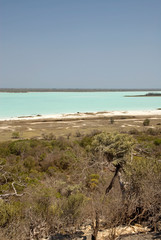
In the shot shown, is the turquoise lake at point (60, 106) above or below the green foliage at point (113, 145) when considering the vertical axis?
below

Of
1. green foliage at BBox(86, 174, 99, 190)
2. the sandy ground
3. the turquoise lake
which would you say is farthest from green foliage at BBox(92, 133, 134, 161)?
the turquoise lake

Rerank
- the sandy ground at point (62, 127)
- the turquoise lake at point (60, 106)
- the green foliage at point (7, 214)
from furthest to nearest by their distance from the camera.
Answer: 1. the turquoise lake at point (60, 106)
2. the sandy ground at point (62, 127)
3. the green foliage at point (7, 214)

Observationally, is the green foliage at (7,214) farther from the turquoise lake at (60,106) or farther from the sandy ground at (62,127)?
the turquoise lake at (60,106)

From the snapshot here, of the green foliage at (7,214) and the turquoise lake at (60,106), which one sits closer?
the green foliage at (7,214)

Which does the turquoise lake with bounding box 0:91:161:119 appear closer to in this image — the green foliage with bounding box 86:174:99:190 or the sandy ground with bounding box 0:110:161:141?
the sandy ground with bounding box 0:110:161:141

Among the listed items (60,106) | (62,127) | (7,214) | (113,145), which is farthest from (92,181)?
(60,106)

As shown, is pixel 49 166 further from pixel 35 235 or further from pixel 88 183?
pixel 35 235

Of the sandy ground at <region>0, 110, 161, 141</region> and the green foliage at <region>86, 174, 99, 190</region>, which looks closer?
the green foliage at <region>86, 174, 99, 190</region>

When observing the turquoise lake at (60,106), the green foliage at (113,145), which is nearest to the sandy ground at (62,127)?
the turquoise lake at (60,106)

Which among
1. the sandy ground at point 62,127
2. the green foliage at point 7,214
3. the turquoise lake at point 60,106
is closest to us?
the green foliage at point 7,214

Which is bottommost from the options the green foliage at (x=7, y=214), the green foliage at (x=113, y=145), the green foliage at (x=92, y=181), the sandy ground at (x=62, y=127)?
the sandy ground at (x=62, y=127)

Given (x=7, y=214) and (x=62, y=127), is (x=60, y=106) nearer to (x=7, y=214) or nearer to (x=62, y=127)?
(x=62, y=127)

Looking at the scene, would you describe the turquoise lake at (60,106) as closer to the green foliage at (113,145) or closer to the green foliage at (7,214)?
the green foliage at (113,145)

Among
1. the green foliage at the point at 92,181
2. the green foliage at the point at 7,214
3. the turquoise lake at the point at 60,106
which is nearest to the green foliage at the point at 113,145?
the green foliage at the point at 92,181
